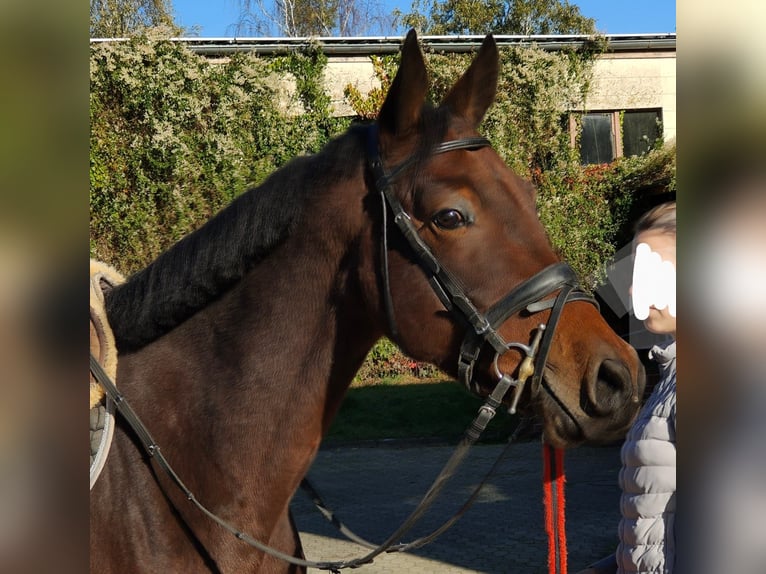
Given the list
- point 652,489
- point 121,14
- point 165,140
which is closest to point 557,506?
point 652,489

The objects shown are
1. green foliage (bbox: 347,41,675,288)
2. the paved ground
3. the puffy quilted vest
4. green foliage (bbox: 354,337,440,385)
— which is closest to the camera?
the puffy quilted vest

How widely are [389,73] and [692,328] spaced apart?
12.3m

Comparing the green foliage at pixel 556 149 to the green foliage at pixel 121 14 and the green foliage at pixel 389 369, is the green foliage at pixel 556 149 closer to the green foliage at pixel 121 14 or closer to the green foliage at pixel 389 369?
the green foliage at pixel 389 369

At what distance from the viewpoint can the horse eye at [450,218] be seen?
1.96 m

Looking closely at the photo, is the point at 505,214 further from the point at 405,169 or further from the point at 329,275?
the point at 329,275

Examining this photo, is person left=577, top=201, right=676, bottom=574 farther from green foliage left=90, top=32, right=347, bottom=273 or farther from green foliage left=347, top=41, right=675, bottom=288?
green foliage left=347, top=41, right=675, bottom=288

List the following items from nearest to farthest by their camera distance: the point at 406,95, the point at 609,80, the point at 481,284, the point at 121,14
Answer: the point at 481,284 → the point at 406,95 → the point at 609,80 → the point at 121,14

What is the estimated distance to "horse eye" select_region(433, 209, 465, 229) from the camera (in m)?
1.96

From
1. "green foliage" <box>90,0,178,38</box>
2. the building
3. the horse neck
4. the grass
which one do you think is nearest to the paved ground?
the grass

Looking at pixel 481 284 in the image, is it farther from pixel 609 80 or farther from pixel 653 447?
pixel 609 80

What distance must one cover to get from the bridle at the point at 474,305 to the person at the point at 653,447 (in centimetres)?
18

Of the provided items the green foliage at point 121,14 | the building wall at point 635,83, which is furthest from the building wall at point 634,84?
the green foliage at point 121,14

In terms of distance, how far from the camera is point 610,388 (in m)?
1.85

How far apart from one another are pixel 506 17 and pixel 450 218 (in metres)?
26.3
